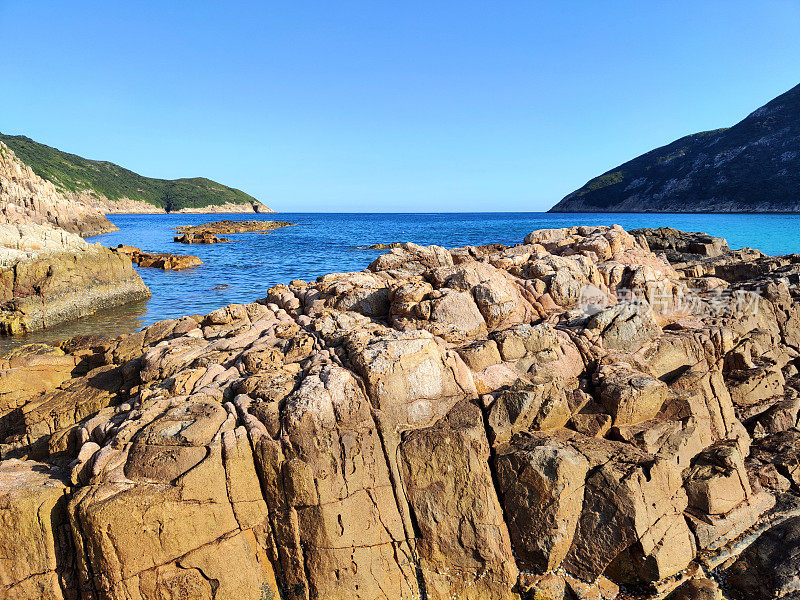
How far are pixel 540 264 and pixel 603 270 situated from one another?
2173mm

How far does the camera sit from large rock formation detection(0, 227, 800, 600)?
242 inches

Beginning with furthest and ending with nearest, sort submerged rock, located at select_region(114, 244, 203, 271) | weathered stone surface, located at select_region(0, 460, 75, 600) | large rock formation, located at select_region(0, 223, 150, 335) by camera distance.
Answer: submerged rock, located at select_region(114, 244, 203, 271)
large rock formation, located at select_region(0, 223, 150, 335)
weathered stone surface, located at select_region(0, 460, 75, 600)

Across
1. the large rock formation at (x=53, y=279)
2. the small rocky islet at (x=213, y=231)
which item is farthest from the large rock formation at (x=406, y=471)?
the small rocky islet at (x=213, y=231)

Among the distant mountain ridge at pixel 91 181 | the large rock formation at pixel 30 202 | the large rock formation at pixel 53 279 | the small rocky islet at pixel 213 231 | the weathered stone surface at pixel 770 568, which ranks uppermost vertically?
the distant mountain ridge at pixel 91 181

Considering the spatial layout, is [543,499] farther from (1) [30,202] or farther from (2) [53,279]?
(1) [30,202]

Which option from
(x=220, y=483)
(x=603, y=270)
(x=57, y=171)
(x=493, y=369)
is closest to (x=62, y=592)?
(x=220, y=483)

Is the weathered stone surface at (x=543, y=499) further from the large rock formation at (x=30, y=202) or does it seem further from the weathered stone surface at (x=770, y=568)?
the large rock formation at (x=30, y=202)

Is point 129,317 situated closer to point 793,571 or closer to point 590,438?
point 590,438

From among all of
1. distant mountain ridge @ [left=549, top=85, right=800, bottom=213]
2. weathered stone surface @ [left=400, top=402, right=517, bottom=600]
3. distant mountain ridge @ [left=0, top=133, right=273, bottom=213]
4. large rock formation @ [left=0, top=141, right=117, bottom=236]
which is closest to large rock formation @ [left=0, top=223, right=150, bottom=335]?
large rock formation @ [left=0, top=141, right=117, bottom=236]

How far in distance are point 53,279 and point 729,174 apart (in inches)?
5249

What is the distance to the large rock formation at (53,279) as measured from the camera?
21641mm

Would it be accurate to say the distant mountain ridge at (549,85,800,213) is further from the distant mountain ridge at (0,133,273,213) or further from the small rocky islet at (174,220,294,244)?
the distant mountain ridge at (0,133,273,213)

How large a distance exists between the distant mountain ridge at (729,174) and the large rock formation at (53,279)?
111 meters

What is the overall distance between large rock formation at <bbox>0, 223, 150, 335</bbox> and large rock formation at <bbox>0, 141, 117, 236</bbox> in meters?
17.3
